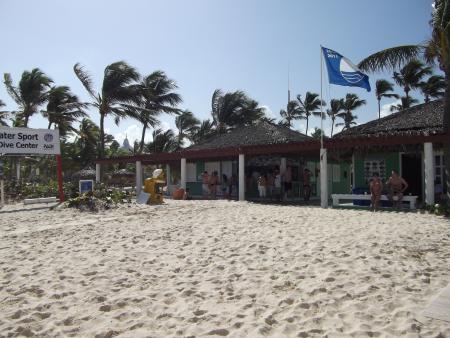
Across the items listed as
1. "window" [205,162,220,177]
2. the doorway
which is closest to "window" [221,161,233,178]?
"window" [205,162,220,177]

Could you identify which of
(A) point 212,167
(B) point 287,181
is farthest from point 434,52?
(A) point 212,167

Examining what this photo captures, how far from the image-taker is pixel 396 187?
12469 millimetres

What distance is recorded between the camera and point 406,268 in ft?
16.6

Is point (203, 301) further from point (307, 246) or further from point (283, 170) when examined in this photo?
point (283, 170)

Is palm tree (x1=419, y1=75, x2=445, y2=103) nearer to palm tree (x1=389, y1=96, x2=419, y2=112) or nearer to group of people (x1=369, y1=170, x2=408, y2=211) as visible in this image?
palm tree (x1=389, y1=96, x2=419, y2=112)

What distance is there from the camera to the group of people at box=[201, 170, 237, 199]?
17.8 m

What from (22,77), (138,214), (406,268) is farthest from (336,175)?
(22,77)

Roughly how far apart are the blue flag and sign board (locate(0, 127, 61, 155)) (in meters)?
11.0

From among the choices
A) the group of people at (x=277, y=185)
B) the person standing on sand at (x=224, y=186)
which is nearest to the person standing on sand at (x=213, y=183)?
the person standing on sand at (x=224, y=186)

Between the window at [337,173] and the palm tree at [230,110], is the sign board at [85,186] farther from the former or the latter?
the palm tree at [230,110]

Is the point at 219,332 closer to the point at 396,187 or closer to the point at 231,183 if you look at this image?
the point at 396,187

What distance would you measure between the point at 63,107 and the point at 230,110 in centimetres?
1386

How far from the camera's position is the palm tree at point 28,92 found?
24.3m

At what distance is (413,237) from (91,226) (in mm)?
7072
